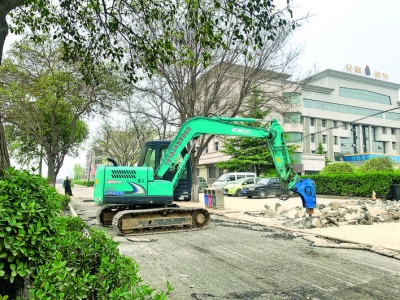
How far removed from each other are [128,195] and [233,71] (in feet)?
42.4

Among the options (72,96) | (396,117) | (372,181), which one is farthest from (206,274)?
(396,117)

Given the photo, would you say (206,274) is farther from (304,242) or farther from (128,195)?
(128,195)

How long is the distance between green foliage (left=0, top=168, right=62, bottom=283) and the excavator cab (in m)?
8.01

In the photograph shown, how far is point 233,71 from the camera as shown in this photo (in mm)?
20562

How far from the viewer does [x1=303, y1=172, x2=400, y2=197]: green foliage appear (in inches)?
950

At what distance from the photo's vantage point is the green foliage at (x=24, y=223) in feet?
9.04

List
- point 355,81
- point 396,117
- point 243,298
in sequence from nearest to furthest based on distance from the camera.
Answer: point 243,298
point 355,81
point 396,117

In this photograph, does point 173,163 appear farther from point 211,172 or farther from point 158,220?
point 211,172

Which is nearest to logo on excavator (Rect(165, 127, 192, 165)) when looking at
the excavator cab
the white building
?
the excavator cab

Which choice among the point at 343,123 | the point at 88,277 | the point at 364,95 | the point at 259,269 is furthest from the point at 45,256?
the point at 364,95

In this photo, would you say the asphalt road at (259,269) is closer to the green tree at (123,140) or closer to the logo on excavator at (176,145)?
the logo on excavator at (176,145)

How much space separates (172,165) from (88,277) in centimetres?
848

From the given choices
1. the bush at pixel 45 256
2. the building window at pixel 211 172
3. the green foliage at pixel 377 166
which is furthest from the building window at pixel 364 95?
the bush at pixel 45 256

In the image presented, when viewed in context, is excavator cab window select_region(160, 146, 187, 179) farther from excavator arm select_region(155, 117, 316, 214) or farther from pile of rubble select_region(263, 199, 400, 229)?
pile of rubble select_region(263, 199, 400, 229)
